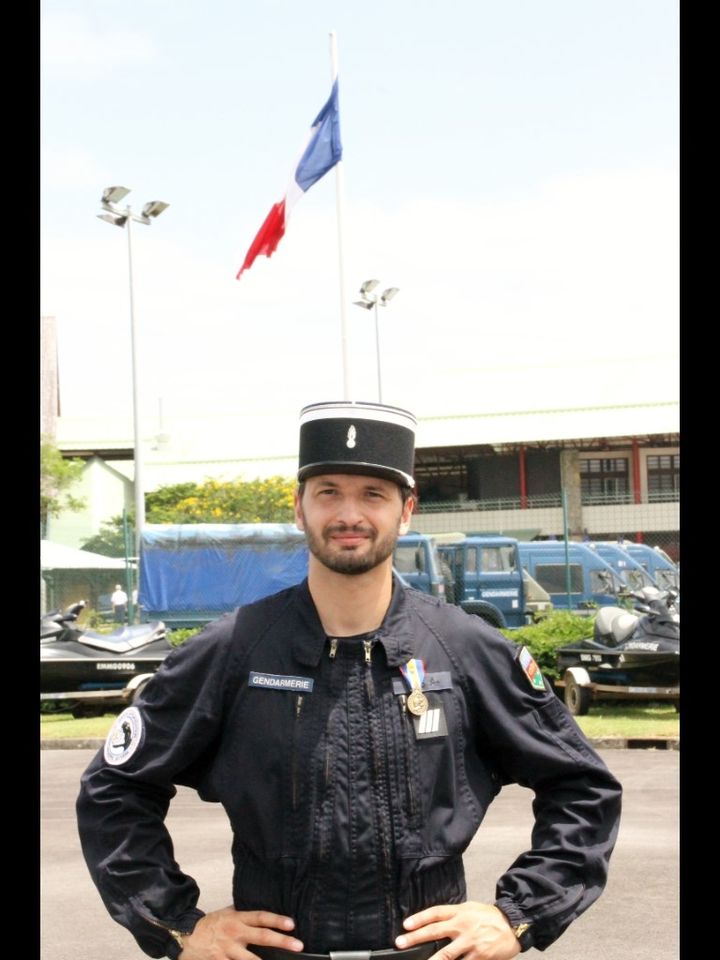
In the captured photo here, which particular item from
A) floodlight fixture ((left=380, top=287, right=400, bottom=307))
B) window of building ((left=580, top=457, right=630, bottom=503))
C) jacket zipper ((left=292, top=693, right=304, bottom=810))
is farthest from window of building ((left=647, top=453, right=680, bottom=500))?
jacket zipper ((left=292, top=693, right=304, bottom=810))

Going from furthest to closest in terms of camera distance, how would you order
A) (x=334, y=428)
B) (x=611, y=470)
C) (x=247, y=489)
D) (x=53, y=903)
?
(x=611, y=470) → (x=247, y=489) → (x=53, y=903) → (x=334, y=428)

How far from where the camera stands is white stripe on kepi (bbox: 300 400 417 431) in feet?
10.00

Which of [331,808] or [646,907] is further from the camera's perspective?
[646,907]

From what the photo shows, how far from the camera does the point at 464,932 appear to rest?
2.73 meters

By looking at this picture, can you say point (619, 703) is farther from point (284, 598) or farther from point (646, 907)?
point (284, 598)

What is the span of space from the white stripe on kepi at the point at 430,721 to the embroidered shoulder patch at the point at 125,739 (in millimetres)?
634

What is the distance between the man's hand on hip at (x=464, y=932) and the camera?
2.71m

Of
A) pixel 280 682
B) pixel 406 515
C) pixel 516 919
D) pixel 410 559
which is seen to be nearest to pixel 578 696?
pixel 410 559

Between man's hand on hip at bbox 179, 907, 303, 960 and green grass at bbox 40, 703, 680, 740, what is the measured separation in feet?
35.4

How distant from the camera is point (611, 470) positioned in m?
54.6

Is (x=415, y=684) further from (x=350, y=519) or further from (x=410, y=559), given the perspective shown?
(x=410, y=559)

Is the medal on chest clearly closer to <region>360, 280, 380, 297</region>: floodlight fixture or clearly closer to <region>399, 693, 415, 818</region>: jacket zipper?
<region>399, 693, 415, 818</region>: jacket zipper
